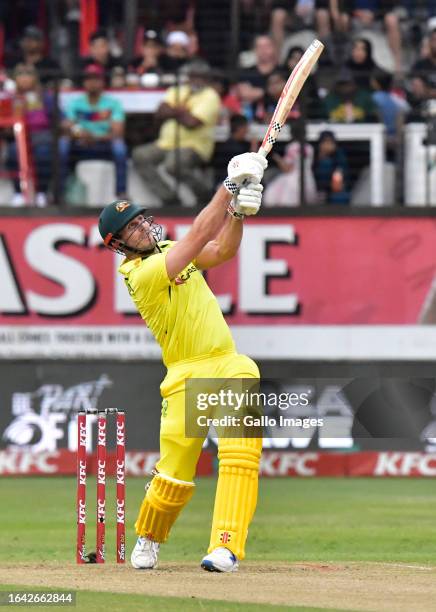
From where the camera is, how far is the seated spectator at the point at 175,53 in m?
18.0

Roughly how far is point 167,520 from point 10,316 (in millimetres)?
8873

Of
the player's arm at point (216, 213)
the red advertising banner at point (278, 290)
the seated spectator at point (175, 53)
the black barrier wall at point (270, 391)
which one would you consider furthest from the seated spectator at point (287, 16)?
the player's arm at point (216, 213)

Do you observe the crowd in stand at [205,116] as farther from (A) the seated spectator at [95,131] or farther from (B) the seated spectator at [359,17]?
(B) the seated spectator at [359,17]

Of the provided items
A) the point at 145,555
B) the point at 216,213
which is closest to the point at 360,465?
the point at 145,555

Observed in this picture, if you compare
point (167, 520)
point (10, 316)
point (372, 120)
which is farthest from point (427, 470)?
point (167, 520)

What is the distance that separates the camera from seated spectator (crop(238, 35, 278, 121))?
56.4ft

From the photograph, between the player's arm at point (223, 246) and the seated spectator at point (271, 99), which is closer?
the player's arm at point (223, 246)

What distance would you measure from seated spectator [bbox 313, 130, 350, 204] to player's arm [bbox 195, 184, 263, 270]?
27.0 ft

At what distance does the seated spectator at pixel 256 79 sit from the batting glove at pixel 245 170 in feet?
28.8

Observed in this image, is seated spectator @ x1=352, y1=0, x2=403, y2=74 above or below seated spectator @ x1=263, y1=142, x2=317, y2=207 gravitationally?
above

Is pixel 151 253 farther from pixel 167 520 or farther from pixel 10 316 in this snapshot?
pixel 10 316

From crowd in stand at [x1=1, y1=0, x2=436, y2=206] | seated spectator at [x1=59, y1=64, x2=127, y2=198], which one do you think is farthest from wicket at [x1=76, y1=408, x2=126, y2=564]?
seated spectator at [x1=59, y1=64, x2=127, y2=198]

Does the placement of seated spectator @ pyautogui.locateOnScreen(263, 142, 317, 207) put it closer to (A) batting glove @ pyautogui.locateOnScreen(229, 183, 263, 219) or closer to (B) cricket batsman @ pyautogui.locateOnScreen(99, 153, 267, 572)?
(B) cricket batsman @ pyautogui.locateOnScreen(99, 153, 267, 572)

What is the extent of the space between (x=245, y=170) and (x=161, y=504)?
2049mm
